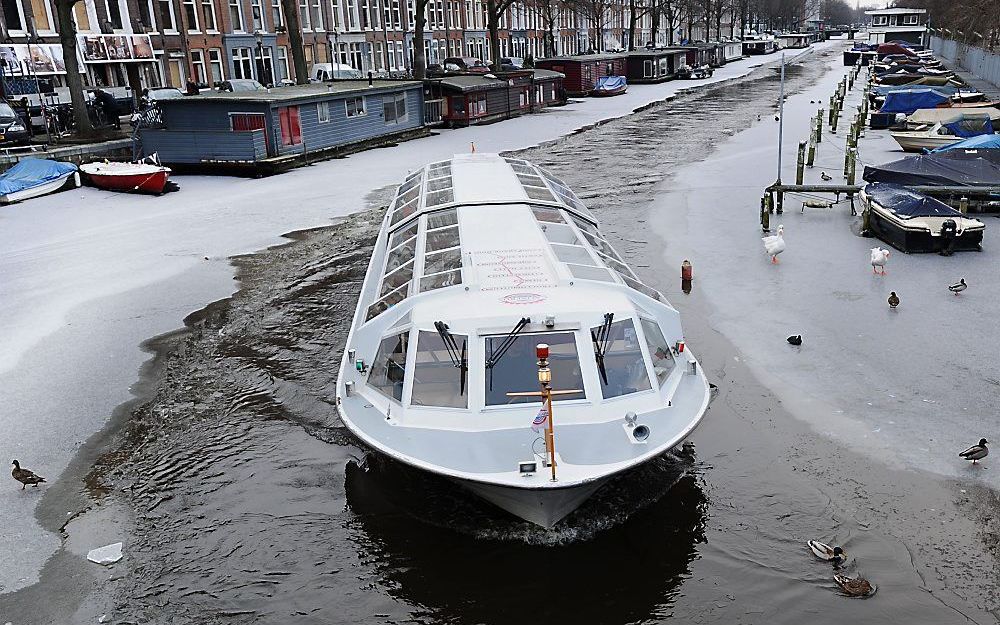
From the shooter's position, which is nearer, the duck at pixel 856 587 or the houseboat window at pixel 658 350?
the duck at pixel 856 587

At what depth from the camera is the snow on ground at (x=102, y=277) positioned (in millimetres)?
12797

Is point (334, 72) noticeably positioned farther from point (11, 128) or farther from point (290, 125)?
point (11, 128)

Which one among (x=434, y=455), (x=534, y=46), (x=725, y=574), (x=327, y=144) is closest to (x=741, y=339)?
(x=725, y=574)

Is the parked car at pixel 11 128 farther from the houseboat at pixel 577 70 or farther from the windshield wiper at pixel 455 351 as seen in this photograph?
the houseboat at pixel 577 70

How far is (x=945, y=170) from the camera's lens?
23.9 metres

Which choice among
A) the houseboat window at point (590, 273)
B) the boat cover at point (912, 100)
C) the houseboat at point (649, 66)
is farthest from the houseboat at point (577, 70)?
the houseboat window at point (590, 273)

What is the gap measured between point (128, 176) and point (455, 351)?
81.2 feet

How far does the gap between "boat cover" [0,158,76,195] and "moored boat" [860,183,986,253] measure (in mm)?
28451

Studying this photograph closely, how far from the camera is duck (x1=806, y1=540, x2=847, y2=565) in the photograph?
941cm

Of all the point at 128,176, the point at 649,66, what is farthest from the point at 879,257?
the point at 649,66

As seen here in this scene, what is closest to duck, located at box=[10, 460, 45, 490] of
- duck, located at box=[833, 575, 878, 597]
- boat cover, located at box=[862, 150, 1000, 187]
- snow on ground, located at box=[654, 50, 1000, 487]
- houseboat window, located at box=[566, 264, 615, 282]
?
houseboat window, located at box=[566, 264, 615, 282]

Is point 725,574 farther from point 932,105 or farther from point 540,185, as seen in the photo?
point 932,105

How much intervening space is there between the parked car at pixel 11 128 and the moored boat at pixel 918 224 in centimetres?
3400

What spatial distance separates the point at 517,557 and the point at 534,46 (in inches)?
3774
